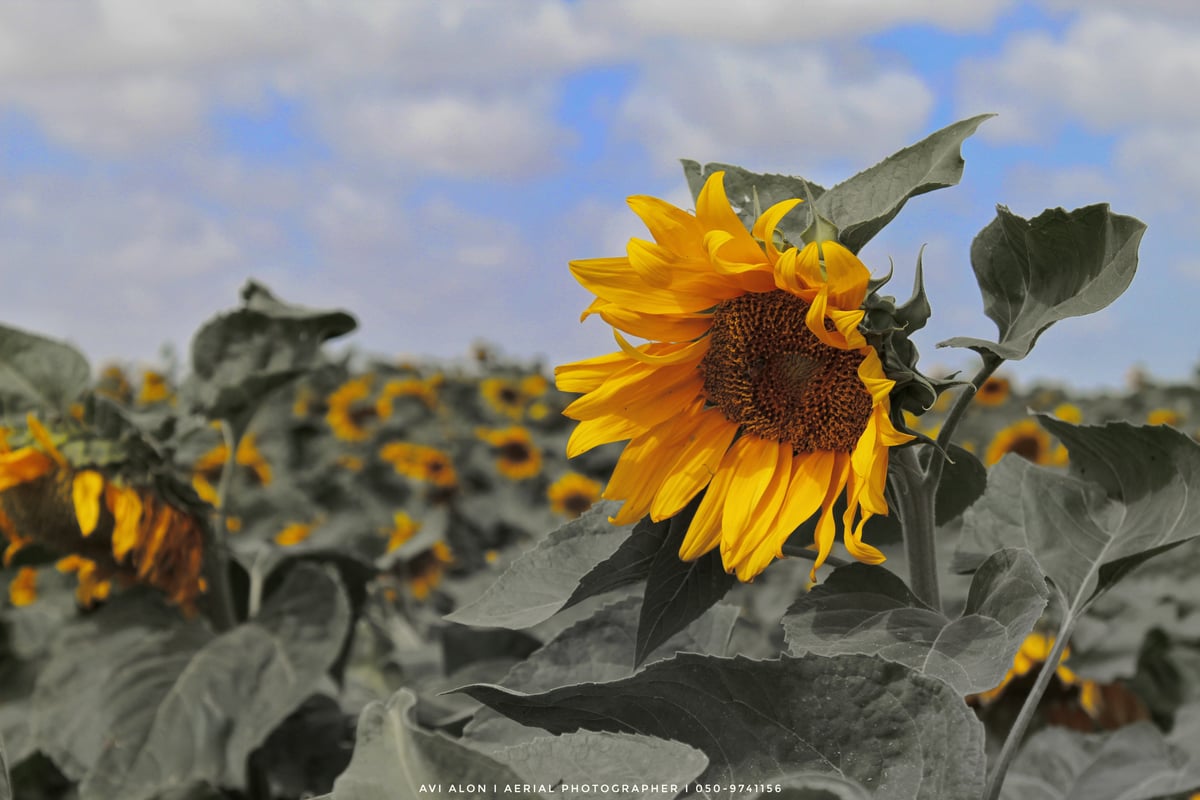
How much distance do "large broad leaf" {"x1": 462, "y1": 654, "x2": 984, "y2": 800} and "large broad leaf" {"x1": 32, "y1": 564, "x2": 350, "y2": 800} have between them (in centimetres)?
141

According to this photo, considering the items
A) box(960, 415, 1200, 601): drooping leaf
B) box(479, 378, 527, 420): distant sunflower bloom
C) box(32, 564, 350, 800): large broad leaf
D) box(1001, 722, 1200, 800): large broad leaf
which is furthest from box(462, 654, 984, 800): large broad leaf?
box(479, 378, 527, 420): distant sunflower bloom

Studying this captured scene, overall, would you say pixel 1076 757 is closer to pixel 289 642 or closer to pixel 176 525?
pixel 289 642

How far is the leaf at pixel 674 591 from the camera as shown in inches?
45.7

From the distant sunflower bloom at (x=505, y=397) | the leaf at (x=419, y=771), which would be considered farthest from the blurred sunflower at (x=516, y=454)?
the leaf at (x=419, y=771)

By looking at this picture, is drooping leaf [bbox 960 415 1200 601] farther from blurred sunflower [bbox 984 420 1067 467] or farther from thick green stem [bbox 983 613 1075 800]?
blurred sunflower [bbox 984 420 1067 467]

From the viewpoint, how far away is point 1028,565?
1076 millimetres

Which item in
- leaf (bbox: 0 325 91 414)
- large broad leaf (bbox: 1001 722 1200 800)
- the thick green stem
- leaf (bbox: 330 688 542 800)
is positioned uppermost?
leaf (bbox: 0 325 91 414)

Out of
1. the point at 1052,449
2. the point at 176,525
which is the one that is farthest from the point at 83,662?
the point at 1052,449

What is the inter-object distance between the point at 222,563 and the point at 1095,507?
168 centimetres

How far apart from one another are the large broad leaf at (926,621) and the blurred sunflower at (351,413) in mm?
6055

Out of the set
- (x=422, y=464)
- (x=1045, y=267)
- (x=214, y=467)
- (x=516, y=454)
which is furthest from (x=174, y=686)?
(x=516, y=454)

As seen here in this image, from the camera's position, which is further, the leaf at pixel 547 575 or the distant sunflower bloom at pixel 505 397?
the distant sunflower bloom at pixel 505 397

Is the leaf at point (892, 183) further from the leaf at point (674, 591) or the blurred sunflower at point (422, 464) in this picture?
the blurred sunflower at point (422, 464)

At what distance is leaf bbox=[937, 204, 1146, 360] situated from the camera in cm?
108
